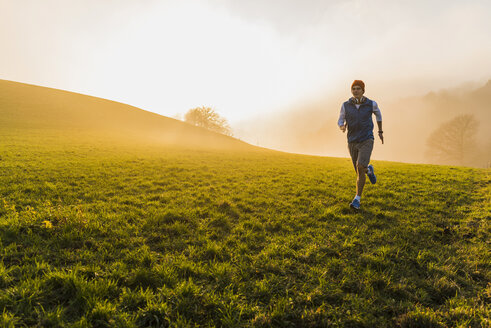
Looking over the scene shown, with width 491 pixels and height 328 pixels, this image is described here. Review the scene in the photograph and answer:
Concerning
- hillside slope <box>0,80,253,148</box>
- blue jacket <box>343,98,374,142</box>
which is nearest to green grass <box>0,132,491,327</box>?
blue jacket <box>343,98,374,142</box>

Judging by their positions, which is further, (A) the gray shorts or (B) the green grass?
(A) the gray shorts

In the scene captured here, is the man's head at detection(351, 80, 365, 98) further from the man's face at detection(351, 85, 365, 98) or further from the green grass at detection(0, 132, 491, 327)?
the green grass at detection(0, 132, 491, 327)

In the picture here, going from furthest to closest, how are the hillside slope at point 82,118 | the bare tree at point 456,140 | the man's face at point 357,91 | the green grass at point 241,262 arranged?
the bare tree at point 456,140
the hillside slope at point 82,118
the man's face at point 357,91
the green grass at point 241,262

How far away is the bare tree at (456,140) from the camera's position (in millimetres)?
56594

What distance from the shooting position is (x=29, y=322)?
2395mm

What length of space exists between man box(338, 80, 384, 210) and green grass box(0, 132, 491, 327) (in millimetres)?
1203

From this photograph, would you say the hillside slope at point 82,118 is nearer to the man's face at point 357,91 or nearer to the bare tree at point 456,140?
the man's face at point 357,91

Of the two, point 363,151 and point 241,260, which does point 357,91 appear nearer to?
point 363,151

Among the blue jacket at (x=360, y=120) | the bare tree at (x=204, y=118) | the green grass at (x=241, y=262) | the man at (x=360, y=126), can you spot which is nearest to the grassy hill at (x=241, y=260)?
the green grass at (x=241, y=262)

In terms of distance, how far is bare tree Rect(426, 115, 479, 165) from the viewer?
56594mm

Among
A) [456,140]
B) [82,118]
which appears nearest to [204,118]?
[82,118]

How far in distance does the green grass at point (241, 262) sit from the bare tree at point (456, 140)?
243 ft

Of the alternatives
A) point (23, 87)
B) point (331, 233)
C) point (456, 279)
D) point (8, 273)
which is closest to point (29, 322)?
point (8, 273)

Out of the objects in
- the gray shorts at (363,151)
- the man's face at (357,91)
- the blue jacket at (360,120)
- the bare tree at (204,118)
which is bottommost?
the gray shorts at (363,151)
